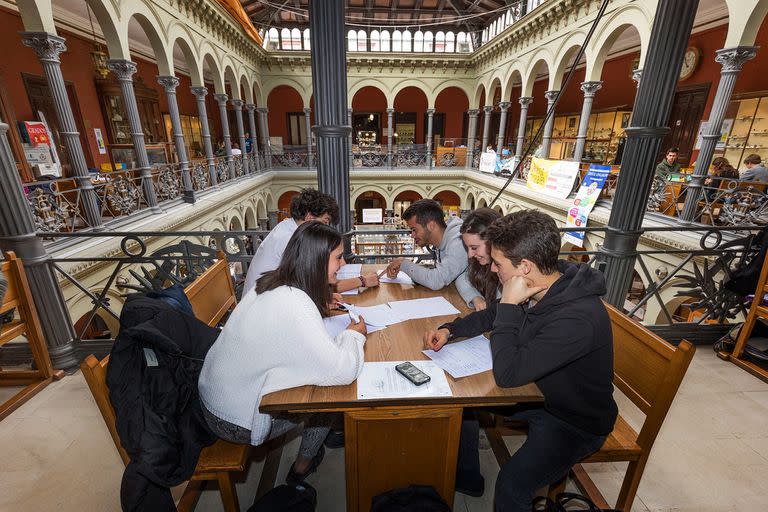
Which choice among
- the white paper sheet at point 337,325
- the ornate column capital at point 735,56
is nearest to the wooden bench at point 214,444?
the white paper sheet at point 337,325

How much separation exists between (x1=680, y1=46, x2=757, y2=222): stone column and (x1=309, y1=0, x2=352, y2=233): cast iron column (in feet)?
21.2

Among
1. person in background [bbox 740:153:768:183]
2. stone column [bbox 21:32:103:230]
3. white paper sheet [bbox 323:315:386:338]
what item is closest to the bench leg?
white paper sheet [bbox 323:315:386:338]

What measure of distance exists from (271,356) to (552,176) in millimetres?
9493

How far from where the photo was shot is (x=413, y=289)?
2.25m

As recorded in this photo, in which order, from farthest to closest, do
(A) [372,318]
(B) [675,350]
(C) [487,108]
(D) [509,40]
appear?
(C) [487,108], (D) [509,40], (A) [372,318], (B) [675,350]

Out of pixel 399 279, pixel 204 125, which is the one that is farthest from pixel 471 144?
pixel 399 279

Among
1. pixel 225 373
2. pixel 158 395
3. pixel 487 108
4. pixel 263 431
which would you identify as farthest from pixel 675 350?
pixel 487 108

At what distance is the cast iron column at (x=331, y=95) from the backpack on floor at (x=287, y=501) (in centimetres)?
167

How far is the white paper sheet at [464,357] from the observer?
4.69 feet

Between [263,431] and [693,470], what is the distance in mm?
2387

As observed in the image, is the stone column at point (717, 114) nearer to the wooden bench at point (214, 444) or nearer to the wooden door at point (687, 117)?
the wooden door at point (687, 117)

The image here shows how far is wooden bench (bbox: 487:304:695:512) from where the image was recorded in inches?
53.9

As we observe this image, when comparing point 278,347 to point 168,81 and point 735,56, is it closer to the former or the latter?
point 735,56

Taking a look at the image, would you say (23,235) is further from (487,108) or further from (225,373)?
(487,108)
